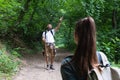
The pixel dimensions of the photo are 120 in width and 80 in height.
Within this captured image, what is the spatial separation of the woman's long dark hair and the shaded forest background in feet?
41.0

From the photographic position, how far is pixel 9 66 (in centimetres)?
996

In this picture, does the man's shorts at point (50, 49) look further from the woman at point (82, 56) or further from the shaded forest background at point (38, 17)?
the woman at point (82, 56)

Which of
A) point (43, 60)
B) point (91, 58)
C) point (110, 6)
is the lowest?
point (43, 60)

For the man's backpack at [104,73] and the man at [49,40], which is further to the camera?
the man at [49,40]

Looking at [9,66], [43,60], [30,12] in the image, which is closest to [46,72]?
[9,66]

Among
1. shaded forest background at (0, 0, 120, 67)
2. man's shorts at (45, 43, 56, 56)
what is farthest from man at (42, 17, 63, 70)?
shaded forest background at (0, 0, 120, 67)

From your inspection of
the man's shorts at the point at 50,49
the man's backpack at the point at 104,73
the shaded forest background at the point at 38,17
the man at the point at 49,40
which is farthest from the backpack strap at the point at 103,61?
the shaded forest background at the point at 38,17

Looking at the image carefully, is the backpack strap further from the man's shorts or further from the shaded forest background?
the shaded forest background

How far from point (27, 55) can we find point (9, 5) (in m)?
3.27

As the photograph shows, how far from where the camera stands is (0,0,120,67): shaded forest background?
16.1 metres

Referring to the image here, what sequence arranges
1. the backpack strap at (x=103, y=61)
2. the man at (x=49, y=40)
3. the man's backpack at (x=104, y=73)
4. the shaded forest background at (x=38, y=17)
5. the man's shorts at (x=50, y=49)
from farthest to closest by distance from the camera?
the shaded forest background at (x=38, y=17)
the man's shorts at (x=50, y=49)
the man at (x=49, y=40)
the backpack strap at (x=103, y=61)
the man's backpack at (x=104, y=73)

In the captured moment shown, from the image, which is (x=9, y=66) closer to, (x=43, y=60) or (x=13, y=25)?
(x=43, y=60)

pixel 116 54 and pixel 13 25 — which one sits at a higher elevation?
pixel 13 25

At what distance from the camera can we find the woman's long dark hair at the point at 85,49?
6.93 feet
